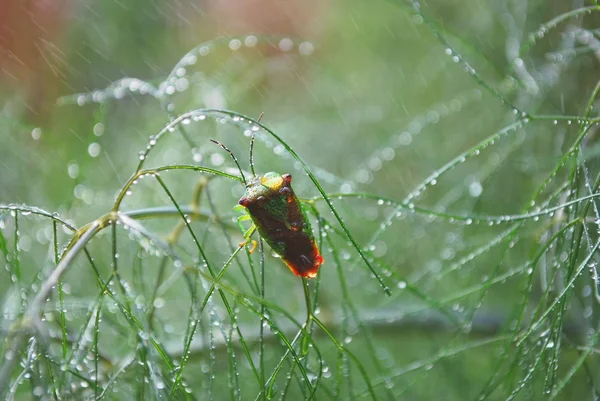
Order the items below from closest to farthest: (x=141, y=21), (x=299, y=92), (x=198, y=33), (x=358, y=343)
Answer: (x=358, y=343) → (x=299, y=92) → (x=141, y=21) → (x=198, y=33)

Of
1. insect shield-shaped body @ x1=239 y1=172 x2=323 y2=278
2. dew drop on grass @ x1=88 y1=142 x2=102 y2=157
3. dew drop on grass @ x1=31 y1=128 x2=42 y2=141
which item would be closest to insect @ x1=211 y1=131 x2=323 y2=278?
insect shield-shaped body @ x1=239 y1=172 x2=323 y2=278

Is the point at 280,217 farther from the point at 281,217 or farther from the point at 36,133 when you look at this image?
the point at 36,133

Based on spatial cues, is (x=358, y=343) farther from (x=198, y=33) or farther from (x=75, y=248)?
(x=198, y=33)

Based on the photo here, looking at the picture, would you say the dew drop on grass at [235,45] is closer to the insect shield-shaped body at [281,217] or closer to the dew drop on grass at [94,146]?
the dew drop on grass at [94,146]

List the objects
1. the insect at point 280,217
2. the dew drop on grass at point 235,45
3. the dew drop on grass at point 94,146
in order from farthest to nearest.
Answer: the dew drop on grass at point 235,45, the dew drop on grass at point 94,146, the insect at point 280,217

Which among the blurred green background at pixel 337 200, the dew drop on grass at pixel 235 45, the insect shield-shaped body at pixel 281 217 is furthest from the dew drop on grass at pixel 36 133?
the insect shield-shaped body at pixel 281 217

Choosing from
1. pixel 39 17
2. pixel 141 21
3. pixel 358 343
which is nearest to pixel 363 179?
pixel 358 343

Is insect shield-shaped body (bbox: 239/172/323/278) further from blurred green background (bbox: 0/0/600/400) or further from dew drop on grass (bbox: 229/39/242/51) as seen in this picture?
dew drop on grass (bbox: 229/39/242/51)
